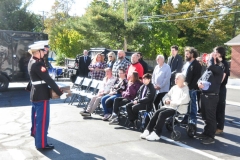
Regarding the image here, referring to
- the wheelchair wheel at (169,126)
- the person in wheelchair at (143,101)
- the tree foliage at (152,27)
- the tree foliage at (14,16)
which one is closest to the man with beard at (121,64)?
A: the person in wheelchair at (143,101)

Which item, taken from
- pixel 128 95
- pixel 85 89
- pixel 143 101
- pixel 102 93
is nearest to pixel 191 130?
pixel 143 101

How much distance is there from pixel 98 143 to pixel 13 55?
897 cm

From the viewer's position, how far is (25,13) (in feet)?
101

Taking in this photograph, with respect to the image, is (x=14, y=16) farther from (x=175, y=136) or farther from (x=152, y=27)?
(x=175, y=136)

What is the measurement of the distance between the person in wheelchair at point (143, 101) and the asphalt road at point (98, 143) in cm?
41

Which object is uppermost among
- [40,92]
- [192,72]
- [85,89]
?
[192,72]

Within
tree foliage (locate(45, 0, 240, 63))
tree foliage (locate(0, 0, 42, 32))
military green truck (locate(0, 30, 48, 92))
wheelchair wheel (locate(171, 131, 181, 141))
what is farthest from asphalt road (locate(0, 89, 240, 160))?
tree foliage (locate(0, 0, 42, 32))

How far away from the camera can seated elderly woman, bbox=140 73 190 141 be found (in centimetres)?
636

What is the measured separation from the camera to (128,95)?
25.5ft

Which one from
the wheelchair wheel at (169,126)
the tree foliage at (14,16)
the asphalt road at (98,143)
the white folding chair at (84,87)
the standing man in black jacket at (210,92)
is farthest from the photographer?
the tree foliage at (14,16)

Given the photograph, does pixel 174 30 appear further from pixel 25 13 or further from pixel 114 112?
pixel 114 112

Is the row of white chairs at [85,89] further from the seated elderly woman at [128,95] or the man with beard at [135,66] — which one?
the seated elderly woman at [128,95]

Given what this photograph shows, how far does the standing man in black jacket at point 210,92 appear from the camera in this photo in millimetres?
6164

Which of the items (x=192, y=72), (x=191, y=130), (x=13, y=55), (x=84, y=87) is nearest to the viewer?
(x=191, y=130)
